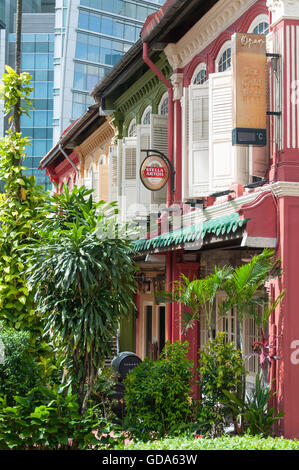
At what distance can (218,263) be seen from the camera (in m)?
13.7

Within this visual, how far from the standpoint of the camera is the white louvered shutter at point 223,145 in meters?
11.0

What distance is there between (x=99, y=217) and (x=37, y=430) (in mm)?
3138

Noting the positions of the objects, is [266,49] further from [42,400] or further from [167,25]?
[42,400]

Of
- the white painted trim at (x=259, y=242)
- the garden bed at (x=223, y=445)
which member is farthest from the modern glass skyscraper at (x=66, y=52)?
the garden bed at (x=223, y=445)

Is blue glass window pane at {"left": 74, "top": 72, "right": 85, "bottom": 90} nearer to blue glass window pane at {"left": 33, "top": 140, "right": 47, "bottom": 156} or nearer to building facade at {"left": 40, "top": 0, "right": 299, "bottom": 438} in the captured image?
blue glass window pane at {"left": 33, "top": 140, "right": 47, "bottom": 156}

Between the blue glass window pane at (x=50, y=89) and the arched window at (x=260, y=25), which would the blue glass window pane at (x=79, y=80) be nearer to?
Result: the blue glass window pane at (x=50, y=89)

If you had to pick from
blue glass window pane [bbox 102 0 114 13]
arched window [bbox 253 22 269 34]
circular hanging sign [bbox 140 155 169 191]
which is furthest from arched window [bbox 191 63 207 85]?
blue glass window pane [bbox 102 0 114 13]

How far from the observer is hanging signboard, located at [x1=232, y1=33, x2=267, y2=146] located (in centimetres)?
1008

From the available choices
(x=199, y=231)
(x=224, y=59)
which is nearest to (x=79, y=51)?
(x=224, y=59)

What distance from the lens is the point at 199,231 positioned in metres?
11.3

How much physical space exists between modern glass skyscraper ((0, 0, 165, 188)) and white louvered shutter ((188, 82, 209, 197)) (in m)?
62.7

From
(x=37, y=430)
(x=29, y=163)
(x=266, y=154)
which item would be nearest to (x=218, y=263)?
(x=266, y=154)

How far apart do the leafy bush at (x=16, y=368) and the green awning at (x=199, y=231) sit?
3.21m

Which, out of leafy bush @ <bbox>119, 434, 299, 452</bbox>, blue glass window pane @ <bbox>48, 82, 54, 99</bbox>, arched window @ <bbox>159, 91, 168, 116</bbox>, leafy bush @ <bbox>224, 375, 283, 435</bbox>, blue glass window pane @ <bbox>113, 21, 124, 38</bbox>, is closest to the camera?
leafy bush @ <bbox>119, 434, 299, 452</bbox>
